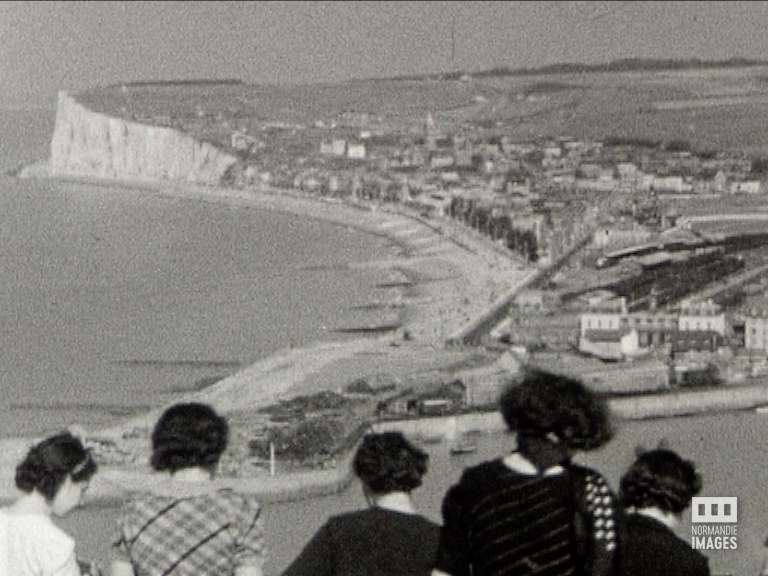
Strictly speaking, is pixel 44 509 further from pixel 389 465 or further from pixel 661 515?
pixel 661 515

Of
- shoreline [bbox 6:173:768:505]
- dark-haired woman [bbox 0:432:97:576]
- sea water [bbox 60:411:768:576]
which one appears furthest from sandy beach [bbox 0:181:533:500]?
dark-haired woman [bbox 0:432:97:576]

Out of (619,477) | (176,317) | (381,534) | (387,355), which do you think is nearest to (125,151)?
(176,317)

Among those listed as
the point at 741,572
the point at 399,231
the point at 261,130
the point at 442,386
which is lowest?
the point at 741,572

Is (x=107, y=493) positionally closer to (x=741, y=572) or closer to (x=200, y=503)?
(x=741, y=572)

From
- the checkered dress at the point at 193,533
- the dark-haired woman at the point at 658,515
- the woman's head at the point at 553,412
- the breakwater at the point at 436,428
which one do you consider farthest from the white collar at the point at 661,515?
the breakwater at the point at 436,428

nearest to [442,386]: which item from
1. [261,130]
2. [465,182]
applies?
[465,182]

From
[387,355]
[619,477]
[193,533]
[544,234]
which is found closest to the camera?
[193,533]
